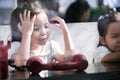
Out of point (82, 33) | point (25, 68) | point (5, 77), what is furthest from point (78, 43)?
point (5, 77)

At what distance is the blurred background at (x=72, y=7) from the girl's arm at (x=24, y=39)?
0.08 metres

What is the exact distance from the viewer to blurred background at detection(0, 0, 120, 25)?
130 cm

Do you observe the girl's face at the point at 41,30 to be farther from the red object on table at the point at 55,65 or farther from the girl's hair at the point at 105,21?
the girl's hair at the point at 105,21

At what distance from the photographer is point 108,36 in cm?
142

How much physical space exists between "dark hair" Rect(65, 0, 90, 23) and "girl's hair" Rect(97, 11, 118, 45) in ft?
0.36

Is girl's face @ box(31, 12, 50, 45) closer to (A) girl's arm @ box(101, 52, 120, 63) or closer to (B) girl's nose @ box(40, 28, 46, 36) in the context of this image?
(B) girl's nose @ box(40, 28, 46, 36)

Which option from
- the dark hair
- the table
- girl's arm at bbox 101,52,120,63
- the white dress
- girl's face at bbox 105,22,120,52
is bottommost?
the table

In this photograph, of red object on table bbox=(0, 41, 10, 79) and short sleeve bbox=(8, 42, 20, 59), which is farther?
short sleeve bbox=(8, 42, 20, 59)

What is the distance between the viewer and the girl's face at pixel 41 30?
133 cm

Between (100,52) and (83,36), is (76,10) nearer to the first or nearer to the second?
(83,36)

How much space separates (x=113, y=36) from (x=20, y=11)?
1.78 feet

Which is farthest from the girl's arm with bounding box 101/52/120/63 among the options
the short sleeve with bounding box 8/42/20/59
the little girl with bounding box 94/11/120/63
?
the short sleeve with bounding box 8/42/20/59

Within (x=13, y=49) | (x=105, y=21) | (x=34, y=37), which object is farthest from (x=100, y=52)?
(x=13, y=49)

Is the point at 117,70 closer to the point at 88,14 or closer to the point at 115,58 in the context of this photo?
the point at 115,58
